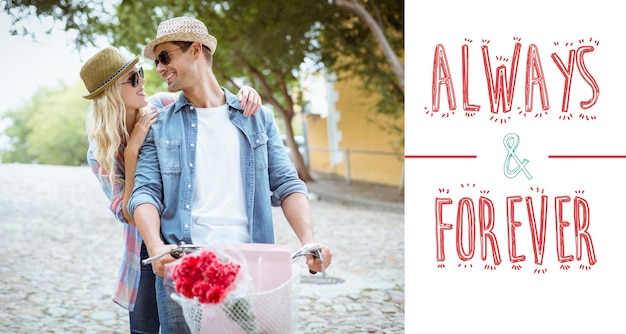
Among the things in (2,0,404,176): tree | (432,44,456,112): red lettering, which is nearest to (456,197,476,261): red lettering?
(432,44,456,112): red lettering

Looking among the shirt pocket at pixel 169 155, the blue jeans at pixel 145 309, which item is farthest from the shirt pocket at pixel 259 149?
the blue jeans at pixel 145 309

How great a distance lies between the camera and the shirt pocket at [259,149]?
2641 millimetres

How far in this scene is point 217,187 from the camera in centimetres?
259

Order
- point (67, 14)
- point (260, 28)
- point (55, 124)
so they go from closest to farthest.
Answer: point (67, 14), point (260, 28), point (55, 124)

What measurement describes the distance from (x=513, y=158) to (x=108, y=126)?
149 cm

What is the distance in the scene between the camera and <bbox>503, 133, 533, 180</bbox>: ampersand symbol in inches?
125

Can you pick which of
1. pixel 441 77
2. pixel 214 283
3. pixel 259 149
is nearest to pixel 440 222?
pixel 441 77

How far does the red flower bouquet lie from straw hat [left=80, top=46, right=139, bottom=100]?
91 centimetres

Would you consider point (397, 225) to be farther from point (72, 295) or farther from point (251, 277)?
point (251, 277)

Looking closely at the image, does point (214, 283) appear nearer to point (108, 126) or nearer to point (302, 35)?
point (108, 126)

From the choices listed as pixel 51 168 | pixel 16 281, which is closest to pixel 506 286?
pixel 16 281

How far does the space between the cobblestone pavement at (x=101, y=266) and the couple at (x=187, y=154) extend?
2.80 metres

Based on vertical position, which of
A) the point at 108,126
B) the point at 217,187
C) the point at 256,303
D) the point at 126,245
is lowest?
the point at 256,303

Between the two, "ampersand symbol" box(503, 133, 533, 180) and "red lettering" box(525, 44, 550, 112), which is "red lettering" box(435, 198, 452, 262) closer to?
"ampersand symbol" box(503, 133, 533, 180)
